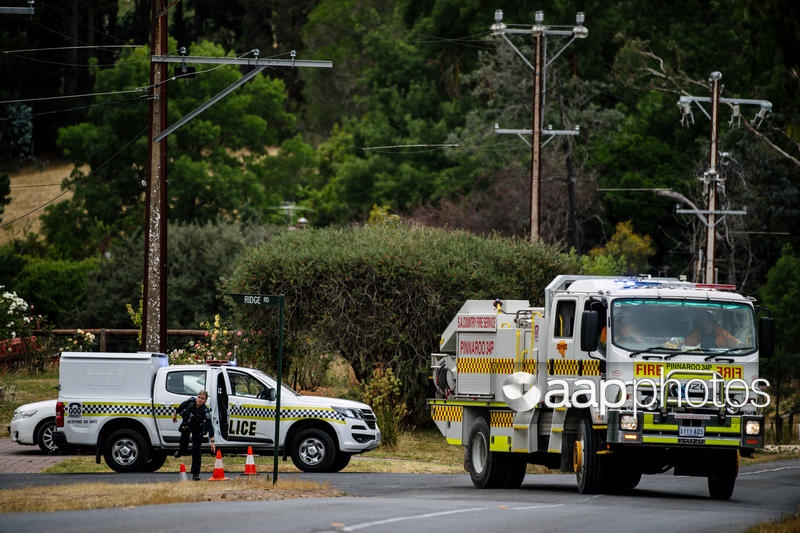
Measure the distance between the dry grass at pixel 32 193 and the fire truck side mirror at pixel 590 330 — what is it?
76.9m

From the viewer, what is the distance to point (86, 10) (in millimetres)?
92875

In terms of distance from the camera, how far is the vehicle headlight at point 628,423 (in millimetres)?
18297

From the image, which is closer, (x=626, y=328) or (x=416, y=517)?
(x=416, y=517)

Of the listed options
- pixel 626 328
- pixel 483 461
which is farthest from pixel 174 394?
pixel 626 328

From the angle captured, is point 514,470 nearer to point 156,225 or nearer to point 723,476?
point 723,476

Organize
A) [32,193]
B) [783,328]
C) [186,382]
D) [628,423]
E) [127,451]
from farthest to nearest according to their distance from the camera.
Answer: [32,193] → [783,328] → [186,382] → [127,451] → [628,423]

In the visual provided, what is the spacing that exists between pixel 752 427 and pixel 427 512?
5238 millimetres

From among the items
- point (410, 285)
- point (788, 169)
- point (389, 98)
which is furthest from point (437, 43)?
point (410, 285)

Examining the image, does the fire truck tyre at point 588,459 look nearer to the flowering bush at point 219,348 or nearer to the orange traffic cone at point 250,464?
the orange traffic cone at point 250,464

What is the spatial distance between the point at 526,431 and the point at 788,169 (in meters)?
46.8

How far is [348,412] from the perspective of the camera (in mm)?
24125

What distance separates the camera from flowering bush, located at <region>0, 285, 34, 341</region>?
4006 centimetres

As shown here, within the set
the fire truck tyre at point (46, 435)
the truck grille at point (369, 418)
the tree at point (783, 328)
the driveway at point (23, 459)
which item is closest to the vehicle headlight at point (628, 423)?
the truck grille at point (369, 418)

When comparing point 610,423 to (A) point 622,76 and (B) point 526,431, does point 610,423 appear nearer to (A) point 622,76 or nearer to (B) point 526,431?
(B) point 526,431
